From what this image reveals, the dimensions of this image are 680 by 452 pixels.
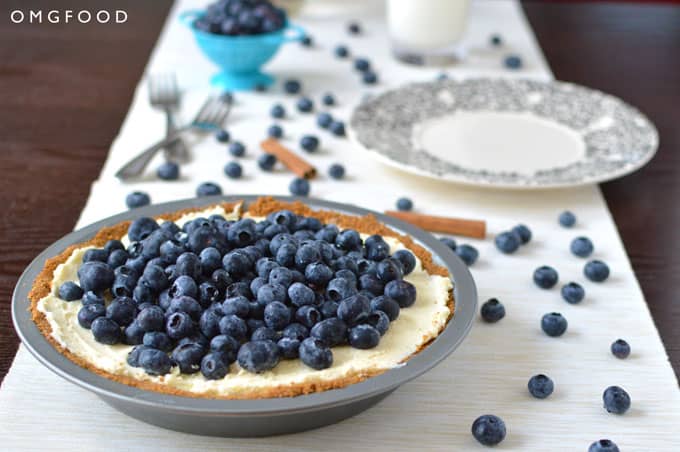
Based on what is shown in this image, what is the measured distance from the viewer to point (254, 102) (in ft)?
7.59

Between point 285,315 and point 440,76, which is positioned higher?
point 285,315

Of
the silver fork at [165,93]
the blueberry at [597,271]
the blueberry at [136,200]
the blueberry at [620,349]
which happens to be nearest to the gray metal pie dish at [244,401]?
the blueberry at [620,349]

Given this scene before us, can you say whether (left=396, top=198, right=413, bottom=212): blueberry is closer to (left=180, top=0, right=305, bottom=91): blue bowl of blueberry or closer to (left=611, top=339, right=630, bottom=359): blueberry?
(left=611, top=339, right=630, bottom=359): blueberry

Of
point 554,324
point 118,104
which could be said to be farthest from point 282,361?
point 118,104

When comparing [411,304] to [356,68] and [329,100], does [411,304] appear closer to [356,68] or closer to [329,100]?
[329,100]

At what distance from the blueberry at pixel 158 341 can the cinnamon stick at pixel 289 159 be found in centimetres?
83

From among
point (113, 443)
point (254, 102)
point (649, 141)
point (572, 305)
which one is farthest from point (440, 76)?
point (113, 443)

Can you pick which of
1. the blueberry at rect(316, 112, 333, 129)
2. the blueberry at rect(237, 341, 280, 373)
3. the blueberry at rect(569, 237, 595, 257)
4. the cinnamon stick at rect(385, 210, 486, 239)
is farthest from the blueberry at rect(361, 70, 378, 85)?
the blueberry at rect(237, 341, 280, 373)

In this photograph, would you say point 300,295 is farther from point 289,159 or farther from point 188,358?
point 289,159

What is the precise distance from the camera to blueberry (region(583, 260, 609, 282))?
1584mm

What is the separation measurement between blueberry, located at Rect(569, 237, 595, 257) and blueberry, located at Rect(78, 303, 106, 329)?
2.74ft

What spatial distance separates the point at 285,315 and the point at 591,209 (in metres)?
0.89

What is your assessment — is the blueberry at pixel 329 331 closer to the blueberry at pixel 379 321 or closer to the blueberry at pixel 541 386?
the blueberry at pixel 379 321

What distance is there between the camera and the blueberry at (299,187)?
186cm
